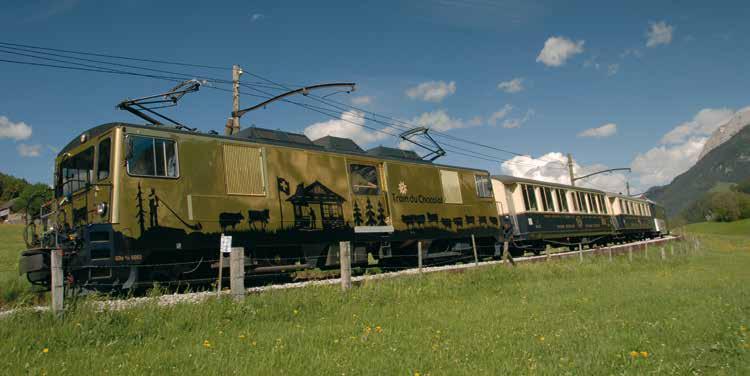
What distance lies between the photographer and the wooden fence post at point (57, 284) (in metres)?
6.88

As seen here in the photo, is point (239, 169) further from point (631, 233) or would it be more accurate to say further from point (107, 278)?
point (631, 233)

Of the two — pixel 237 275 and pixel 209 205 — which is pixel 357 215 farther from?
pixel 237 275

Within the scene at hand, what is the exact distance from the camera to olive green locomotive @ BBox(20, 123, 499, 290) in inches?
375

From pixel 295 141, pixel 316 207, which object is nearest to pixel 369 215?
pixel 316 207

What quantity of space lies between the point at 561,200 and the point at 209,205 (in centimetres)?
Result: 1947

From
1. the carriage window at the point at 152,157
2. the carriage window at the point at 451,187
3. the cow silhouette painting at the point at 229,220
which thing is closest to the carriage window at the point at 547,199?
the carriage window at the point at 451,187

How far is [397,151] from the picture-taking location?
16297mm

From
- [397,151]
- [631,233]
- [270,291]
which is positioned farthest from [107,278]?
[631,233]

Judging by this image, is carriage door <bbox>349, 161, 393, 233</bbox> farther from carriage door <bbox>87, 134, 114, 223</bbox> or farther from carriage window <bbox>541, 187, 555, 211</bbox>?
carriage window <bbox>541, 187, 555, 211</bbox>

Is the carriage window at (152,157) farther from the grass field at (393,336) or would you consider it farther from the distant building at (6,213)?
the distant building at (6,213)

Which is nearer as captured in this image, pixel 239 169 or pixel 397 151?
pixel 239 169

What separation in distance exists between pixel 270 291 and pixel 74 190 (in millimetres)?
5034

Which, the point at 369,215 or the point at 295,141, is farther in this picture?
the point at 369,215

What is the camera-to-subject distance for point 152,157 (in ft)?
33.0
